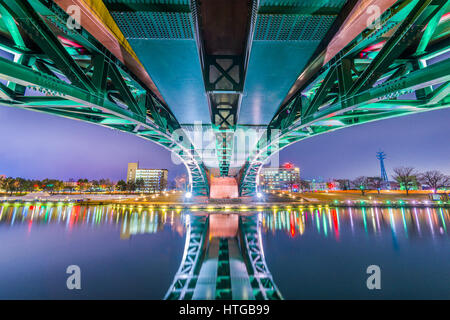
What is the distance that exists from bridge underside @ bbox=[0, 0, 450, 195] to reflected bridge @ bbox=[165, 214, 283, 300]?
6.58 meters

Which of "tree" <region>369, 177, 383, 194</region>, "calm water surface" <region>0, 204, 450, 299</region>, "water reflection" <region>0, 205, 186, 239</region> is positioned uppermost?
"tree" <region>369, 177, 383, 194</region>

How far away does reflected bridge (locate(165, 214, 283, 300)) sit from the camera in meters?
4.34

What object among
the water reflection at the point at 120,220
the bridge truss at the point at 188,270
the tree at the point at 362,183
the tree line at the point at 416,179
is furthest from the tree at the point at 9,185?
the tree at the point at 362,183

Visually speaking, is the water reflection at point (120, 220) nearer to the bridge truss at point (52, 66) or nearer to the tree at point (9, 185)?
the bridge truss at point (52, 66)

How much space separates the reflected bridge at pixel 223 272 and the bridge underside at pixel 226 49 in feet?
21.6

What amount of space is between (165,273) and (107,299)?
1718mm

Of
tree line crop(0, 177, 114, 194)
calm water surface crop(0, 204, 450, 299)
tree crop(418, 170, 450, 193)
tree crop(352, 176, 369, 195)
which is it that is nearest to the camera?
calm water surface crop(0, 204, 450, 299)

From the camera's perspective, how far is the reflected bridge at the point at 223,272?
434cm

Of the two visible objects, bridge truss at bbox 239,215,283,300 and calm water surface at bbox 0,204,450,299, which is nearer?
bridge truss at bbox 239,215,283,300

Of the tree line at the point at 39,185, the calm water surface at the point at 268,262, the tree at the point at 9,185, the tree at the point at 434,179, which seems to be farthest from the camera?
the tree line at the point at 39,185

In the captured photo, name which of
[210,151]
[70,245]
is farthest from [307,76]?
[70,245]

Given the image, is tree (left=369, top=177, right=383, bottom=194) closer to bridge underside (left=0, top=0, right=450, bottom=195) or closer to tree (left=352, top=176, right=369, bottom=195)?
tree (left=352, top=176, right=369, bottom=195)

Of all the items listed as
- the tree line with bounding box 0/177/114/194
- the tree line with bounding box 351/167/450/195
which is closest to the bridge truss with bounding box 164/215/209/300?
the tree line with bounding box 351/167/450/195

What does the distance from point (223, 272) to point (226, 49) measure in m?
7.64
